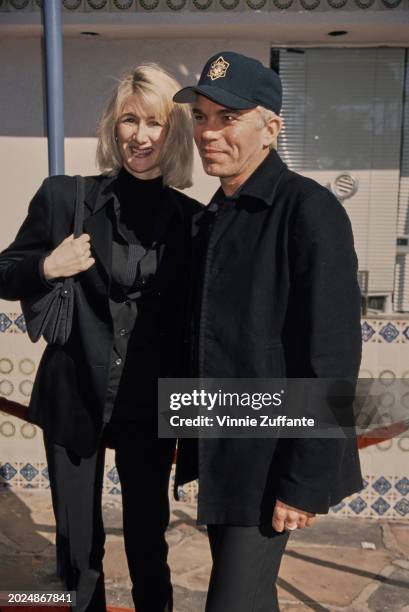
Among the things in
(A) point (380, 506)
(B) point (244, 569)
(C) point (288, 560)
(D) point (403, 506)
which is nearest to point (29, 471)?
(C) point (288, 560)

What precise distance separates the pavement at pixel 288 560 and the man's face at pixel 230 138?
2283 millimetres

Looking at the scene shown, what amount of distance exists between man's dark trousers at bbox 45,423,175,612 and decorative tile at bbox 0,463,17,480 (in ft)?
7.63

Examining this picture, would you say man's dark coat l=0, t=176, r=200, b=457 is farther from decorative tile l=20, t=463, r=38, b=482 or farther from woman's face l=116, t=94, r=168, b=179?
decorative tile l=20, t=463, r=38, b=482

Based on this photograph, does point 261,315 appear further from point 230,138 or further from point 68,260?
point 68,260

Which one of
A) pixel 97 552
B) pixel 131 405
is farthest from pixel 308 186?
pixel 97 552

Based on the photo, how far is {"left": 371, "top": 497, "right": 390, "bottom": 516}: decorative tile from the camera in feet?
14.9

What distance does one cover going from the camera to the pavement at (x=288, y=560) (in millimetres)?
3484

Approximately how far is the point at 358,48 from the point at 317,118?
529 mm

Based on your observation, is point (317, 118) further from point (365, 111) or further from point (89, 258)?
point (89, 258)

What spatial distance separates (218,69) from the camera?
6.79 feet

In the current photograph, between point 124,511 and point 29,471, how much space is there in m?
2.45

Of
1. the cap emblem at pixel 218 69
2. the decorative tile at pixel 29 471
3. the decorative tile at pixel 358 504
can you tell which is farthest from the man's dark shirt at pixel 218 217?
the decorative tile at pixel 29 471

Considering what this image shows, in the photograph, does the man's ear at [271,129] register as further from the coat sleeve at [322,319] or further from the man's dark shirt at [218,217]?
the coat sleeve at [322,319]

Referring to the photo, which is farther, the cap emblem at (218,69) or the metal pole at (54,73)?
the metal pole at (54,73)
